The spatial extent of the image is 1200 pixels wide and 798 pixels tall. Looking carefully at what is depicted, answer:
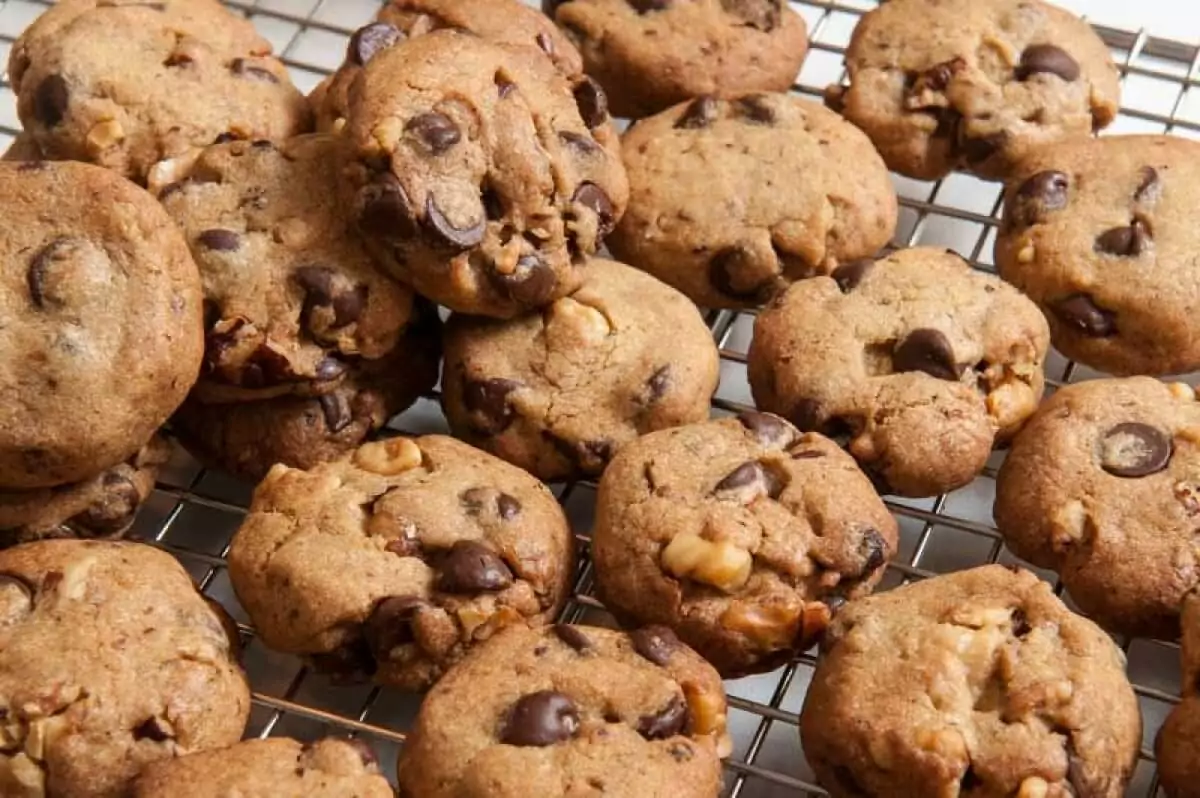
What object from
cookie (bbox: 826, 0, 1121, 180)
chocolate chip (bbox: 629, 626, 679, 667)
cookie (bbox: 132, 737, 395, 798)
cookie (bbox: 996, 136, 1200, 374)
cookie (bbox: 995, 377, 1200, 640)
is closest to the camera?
cookie (bbox: 132, 737, 395, 798)

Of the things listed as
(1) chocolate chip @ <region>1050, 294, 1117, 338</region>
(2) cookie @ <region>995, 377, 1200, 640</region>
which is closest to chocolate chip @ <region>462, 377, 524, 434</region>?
(2) cookie @ <region>995, 377, 1200, 640</region>

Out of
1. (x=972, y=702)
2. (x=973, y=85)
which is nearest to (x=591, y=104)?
(x=973, y=85)

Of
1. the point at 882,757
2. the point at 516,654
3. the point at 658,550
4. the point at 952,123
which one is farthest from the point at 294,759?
the point at 952,123

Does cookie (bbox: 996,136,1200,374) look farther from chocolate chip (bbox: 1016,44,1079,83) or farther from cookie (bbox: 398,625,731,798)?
cookie (bbox: 398,625,731,798)

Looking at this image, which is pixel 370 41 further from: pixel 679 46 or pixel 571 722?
pixel 571 722

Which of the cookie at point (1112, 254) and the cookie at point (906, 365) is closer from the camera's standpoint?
the cookie at point (906, 365)

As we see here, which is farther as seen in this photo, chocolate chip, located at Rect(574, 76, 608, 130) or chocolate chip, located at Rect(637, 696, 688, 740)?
chocolate chip, located at Rect(574, 76, 608, 130)

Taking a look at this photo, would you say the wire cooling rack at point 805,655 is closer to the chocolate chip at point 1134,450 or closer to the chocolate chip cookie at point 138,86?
the chocolate chip at point 1134,450

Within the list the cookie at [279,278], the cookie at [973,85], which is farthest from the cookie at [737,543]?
the cookie at [973,85]
